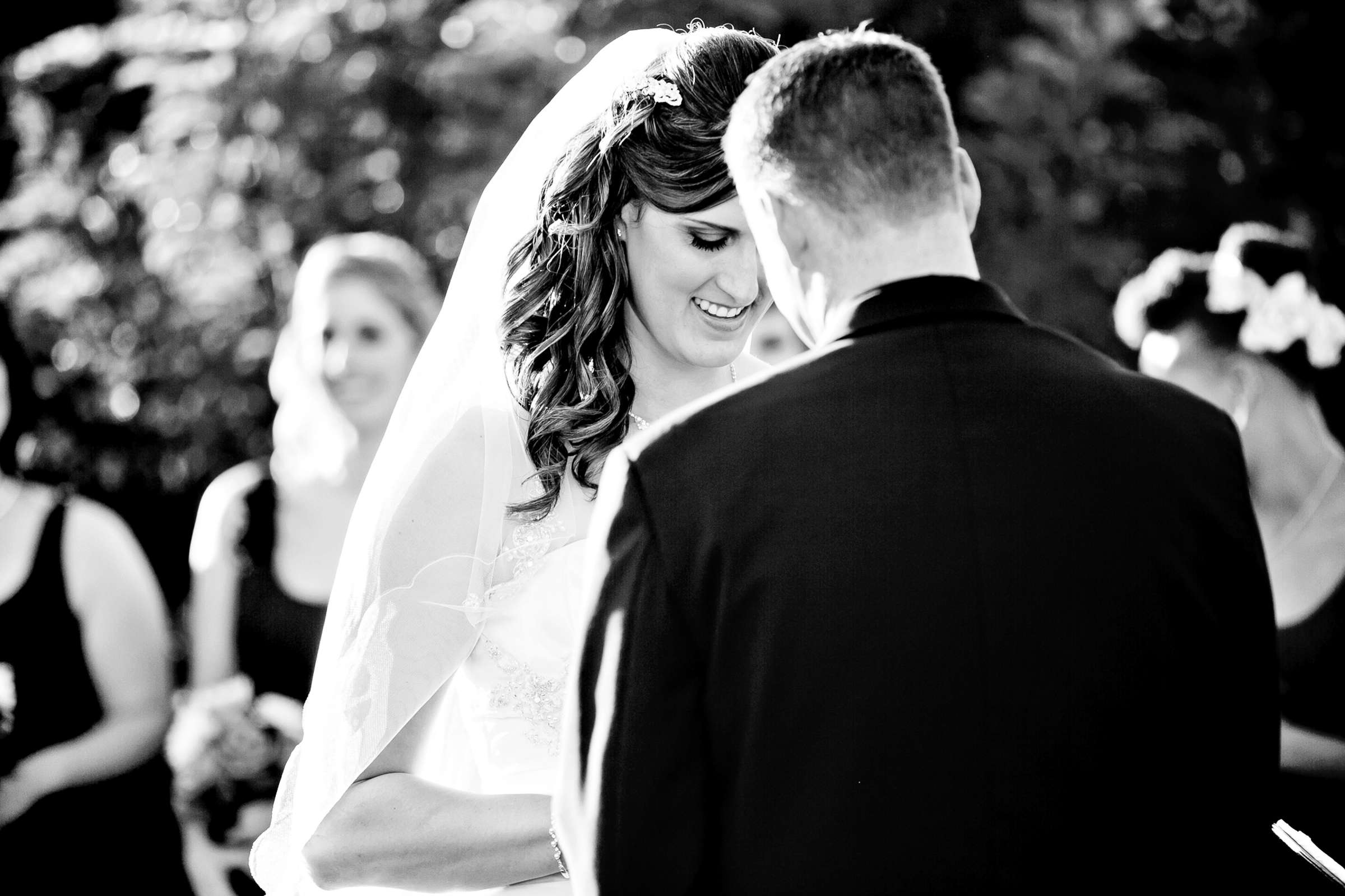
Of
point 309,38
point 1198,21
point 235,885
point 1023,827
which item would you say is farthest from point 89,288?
point 1023,827

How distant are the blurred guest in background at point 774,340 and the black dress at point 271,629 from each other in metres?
2.07

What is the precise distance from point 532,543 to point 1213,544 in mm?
1266

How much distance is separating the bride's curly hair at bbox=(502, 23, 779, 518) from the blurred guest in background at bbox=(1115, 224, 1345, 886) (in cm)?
230

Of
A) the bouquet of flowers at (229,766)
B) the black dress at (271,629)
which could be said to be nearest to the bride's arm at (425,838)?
the bouquet of flowers at (229,766)

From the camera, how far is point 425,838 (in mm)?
2318

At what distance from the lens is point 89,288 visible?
661cm

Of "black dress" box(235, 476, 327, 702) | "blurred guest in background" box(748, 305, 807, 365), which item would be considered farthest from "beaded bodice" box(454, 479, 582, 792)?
"blurred guest in background" box(748, 305, 807, 365)

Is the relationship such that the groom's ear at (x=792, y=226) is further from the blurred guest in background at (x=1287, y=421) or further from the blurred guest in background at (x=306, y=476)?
the blurred guest in background at (x=306, y=476)

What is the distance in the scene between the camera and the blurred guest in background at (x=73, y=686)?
385 centimetres

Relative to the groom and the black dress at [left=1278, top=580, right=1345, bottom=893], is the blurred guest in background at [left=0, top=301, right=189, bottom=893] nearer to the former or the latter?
the groom

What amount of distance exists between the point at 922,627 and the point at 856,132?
0.61 m

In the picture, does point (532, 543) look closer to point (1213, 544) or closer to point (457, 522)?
point (457, 522)

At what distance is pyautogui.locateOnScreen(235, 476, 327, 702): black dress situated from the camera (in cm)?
428

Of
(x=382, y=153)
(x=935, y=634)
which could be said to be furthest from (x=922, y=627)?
(x=382, y=153)
